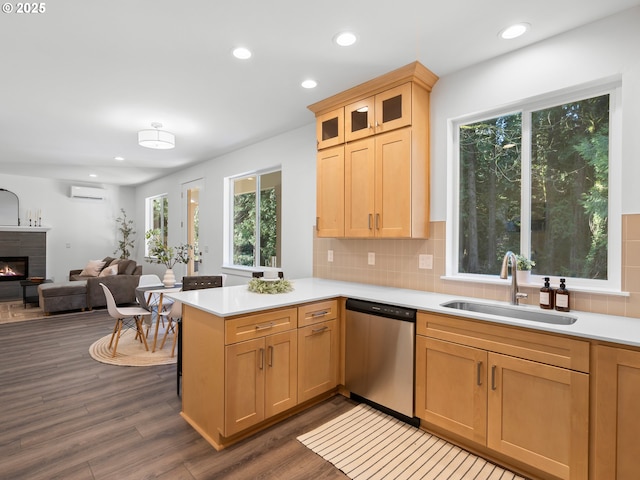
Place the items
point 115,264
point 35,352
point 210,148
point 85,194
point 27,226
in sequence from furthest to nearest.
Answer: point 85,194 < point 27,226 < point 115,264 < point 210,148 < point 35,352

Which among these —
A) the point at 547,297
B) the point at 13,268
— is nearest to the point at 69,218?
the point at 13,268

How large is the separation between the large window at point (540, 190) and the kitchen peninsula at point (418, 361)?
0.44m

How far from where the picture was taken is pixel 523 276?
238 centimetres

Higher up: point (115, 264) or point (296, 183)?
point (296, 183)

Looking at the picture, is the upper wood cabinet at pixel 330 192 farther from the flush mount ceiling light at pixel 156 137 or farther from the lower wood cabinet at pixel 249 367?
the flush mount ceiling light at pixel 156 137

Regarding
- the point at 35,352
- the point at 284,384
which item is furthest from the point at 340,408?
the point at 35,352

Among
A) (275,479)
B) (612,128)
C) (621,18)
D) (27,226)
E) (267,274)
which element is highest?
(621,18)

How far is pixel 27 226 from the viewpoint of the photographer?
24.2 ft

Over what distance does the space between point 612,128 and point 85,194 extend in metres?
9.50

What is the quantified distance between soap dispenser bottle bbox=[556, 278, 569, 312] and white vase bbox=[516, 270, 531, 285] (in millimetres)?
213

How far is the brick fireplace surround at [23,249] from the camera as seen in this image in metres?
7.05

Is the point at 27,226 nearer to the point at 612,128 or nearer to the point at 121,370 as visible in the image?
the point at 121,370

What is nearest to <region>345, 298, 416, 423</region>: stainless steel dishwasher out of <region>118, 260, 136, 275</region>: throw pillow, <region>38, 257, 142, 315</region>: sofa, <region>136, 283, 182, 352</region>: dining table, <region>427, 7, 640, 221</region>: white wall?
<region>427, 7, 640, 221</region>: white wall

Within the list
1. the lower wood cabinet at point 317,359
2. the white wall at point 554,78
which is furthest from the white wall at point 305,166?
the lower wood cabinet at point 317,359
